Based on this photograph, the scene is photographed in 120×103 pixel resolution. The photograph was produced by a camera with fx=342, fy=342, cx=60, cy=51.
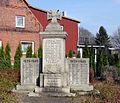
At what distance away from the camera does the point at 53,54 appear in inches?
595

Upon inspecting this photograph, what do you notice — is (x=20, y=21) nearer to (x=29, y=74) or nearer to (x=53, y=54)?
(x=29, y=74)

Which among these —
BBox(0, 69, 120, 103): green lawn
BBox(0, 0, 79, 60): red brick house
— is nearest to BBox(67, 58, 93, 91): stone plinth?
BBox(0, 69, 120, 103): green lawn

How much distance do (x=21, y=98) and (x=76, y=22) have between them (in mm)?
33072

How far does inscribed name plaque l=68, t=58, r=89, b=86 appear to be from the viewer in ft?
52.0

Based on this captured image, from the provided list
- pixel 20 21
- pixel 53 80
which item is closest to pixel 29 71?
pixel 53 80

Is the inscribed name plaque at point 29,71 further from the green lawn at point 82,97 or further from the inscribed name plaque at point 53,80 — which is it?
the inscribed name plaque at point 53,80

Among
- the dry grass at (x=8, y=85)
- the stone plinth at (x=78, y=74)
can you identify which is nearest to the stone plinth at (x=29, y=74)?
the dry grass at (x=8, y=85)

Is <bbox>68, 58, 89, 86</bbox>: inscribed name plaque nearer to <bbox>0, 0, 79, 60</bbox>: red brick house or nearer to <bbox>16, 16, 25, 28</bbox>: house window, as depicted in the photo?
<bbox>0, 0, 79, 60</bbox>: red brick house

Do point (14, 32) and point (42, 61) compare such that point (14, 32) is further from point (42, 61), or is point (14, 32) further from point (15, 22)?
point (42, 61)

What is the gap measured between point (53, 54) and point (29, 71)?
1.65 meters

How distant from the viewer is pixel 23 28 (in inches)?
1423

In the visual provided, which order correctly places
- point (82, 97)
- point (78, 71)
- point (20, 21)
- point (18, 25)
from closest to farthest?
point (82, 97)
point (78, 71)
point (18, 25)
point (20, 21)

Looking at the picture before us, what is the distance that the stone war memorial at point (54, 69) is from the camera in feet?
49.1

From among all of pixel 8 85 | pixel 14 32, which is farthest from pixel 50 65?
pixel 14 32
